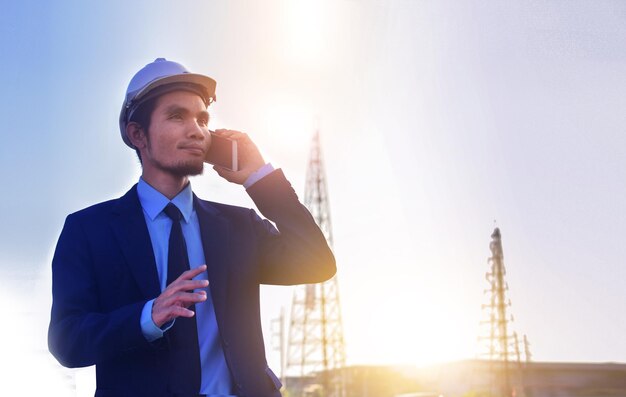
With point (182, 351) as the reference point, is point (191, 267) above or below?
above

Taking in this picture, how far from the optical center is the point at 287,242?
3197 mm

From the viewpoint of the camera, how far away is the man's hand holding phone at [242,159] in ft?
10.6

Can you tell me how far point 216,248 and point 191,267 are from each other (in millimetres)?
124

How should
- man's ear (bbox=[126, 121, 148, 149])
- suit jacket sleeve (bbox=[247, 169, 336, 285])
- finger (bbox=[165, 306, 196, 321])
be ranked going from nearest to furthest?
finger (bbox=[165, 306, 196, 321])
man's ear (bbox=[126, 121, 148, 149])
suit jacket sleeve (bbox=[247, 169, 336, 285])

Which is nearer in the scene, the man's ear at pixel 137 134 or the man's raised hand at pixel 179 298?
the man's raised hand at pixel 179 298

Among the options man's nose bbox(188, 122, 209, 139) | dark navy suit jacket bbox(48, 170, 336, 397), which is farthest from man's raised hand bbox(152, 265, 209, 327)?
man's nose bbox(188, 122, 209, 139)

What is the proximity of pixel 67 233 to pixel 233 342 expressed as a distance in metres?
0.69

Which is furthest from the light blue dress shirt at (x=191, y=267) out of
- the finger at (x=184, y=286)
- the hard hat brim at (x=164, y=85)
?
the hard hat brim at (x=164, y=85)

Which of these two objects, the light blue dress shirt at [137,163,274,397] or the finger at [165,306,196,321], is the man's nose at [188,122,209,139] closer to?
the light blue dress shirt at [137,163,274,397]

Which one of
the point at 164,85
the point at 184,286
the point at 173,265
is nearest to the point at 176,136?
the point at 164,85

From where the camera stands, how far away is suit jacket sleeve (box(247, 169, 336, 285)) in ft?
10.5

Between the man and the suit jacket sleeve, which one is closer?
the man

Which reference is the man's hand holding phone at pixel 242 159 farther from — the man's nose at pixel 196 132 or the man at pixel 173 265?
the man's nose at pixel 196 132

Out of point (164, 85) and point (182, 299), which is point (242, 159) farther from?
point (182, 299)
